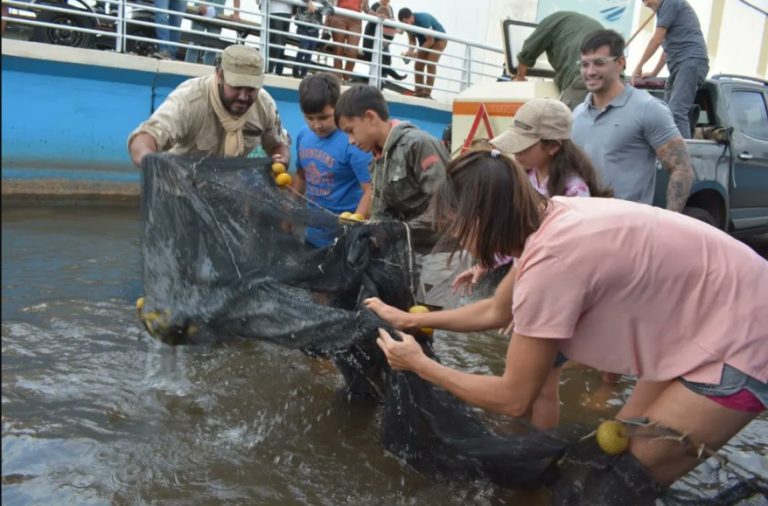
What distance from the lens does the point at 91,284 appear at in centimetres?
546

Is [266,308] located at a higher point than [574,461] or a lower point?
higher

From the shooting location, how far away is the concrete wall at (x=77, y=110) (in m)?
7.84

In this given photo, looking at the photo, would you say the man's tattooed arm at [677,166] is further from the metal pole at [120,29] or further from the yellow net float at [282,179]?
the metal pole at [120,29]

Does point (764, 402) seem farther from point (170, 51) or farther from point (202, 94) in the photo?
point (170, 51)

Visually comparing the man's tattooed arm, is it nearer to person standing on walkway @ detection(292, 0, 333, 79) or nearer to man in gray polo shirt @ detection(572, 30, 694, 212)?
man in gray polo shirt @ detection(572, 30, 694, 212)

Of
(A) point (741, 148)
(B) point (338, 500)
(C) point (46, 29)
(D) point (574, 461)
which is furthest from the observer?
(C) point (46, 29)

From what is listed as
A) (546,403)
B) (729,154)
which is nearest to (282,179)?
(546,403)

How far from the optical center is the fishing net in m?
2.78

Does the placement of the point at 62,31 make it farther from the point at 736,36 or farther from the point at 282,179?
the point at 736,36

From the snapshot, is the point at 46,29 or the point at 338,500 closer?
the point at 338,500

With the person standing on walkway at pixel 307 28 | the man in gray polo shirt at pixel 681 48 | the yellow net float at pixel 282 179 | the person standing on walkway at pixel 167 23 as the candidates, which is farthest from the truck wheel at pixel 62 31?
the man in gray polo shirt at pixel 681 48

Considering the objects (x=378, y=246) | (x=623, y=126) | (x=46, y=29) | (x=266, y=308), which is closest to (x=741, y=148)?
(x=623, y=126)

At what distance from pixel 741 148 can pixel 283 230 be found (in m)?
5.49

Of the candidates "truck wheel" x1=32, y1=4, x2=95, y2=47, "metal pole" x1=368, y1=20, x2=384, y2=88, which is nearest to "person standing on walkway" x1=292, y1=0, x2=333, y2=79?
"metal pole" x1=368, y1=20, x2=384, y2=88
